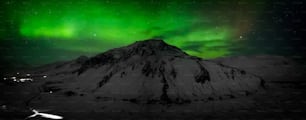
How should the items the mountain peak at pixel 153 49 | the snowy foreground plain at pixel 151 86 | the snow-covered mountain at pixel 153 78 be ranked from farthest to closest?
the mountain peak at pixel 153 49
the snow-covered mountain at pixel 153 78
the snowy foreground plain at pixel 151 86

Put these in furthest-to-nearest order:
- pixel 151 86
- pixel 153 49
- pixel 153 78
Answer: pixel 153 49 → pixel 153 78 → pixel 151 86

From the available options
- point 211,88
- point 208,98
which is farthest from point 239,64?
point 208,98

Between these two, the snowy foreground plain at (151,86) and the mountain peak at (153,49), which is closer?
the snowy foreground plain at (151,86)

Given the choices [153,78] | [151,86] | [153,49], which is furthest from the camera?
[153,49]

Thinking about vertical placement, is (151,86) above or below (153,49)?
below

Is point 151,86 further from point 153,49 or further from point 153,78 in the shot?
point 153,49

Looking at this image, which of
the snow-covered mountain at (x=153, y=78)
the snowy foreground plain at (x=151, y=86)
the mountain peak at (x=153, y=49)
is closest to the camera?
the snowy foreground plain at (x=151, y=86)

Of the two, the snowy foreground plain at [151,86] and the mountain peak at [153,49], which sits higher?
the mountain peak at [153,49]

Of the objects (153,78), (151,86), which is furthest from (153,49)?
(151,86)

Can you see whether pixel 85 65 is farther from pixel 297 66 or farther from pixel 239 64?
pixel 297 66
